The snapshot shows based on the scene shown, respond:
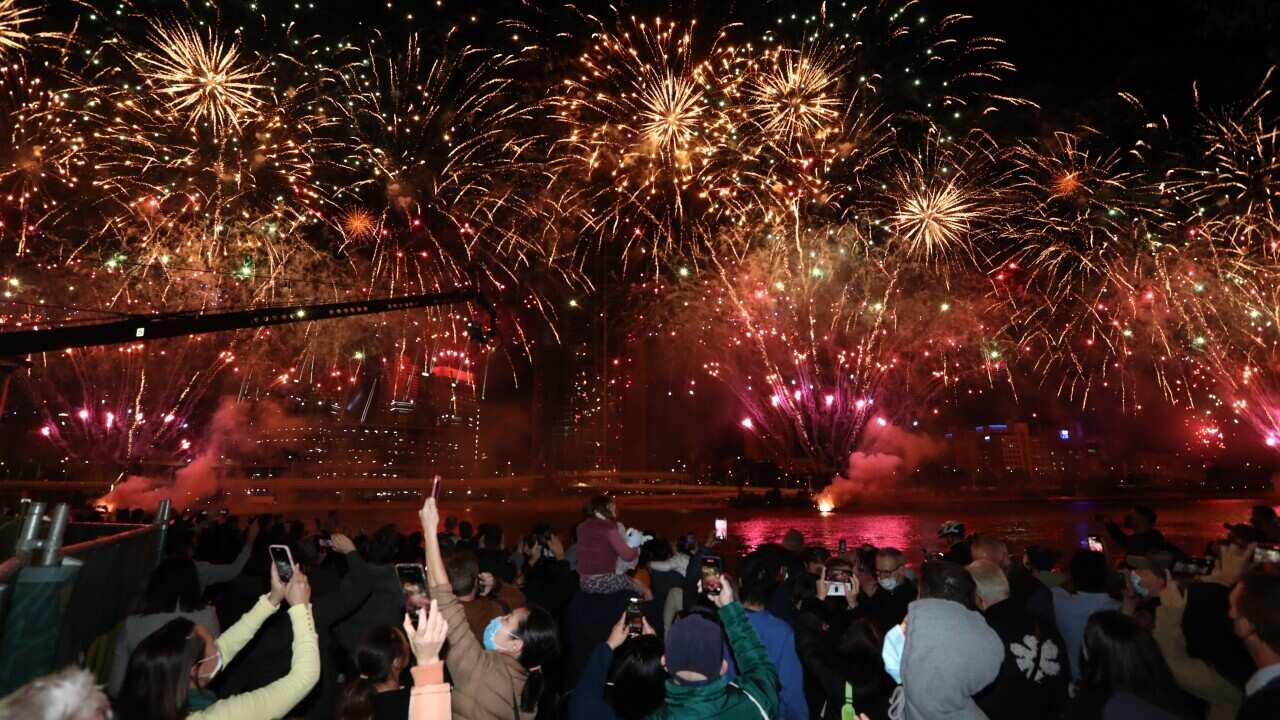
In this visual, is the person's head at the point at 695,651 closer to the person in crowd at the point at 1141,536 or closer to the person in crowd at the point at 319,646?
the person in crowd at the point at 319,646

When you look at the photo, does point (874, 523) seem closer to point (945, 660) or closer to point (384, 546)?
point (384, 546)

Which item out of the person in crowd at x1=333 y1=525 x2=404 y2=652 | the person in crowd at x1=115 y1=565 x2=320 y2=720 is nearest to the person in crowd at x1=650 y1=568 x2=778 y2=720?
the person in crowd at x1=115 y1=565 x2=320 y2=720

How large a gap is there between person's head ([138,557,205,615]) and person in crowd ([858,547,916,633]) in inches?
185

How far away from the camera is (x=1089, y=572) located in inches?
221

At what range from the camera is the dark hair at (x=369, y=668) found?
3.37 m

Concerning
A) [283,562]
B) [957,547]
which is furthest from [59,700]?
[957,547]

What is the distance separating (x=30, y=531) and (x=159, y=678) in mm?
1370

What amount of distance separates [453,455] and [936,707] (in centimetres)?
7820

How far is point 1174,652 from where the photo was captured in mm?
4371

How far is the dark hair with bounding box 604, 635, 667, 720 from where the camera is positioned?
2.84m

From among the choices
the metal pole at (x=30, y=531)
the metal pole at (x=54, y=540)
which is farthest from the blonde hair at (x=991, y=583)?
the metal pole at (x=30, y=531)

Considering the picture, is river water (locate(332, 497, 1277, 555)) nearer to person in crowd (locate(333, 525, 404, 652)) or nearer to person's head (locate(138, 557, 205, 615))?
person in crowd (locate(333, 525, 404, 652))

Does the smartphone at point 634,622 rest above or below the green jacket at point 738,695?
above

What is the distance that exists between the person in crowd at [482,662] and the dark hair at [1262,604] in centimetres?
339
